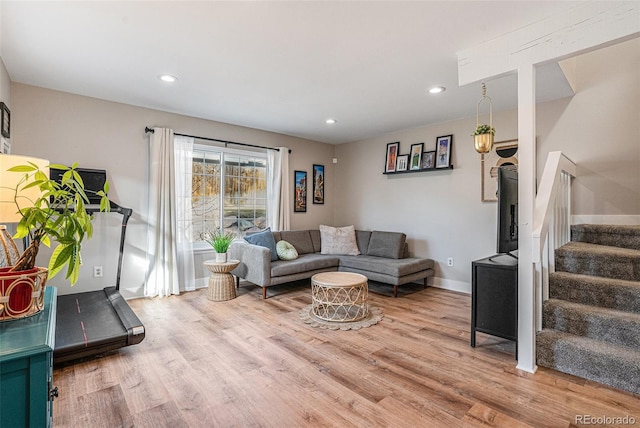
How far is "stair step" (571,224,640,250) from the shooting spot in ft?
9.14

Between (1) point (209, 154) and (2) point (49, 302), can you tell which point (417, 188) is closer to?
(1) point (209, 154)

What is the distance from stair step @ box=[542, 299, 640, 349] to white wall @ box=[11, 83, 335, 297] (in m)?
4.28

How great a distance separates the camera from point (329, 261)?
4520 millimetres

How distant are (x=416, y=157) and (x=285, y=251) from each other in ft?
8.04

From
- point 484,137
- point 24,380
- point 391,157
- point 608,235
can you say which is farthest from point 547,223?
point 391,157

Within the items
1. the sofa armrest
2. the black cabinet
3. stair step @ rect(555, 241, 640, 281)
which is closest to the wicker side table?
the sofa armrest

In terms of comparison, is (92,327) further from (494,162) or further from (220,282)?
(494,162)

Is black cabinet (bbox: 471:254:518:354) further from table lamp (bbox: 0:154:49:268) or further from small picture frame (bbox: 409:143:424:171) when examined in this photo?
table lamp (bbox: 0:154:49:268)

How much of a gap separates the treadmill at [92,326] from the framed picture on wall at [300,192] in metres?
3.01

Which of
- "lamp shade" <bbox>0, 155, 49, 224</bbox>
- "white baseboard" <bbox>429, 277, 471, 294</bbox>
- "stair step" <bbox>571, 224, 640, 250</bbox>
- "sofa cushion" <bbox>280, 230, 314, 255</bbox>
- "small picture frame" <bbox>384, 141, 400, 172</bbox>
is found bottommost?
"white baseboard" <bbox>429, 277, 471, 294</bbox>

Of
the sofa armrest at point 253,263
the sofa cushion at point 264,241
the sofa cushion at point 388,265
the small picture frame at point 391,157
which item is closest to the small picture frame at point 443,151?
the small picture frame at point 391,157

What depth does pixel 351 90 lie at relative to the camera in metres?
3.27

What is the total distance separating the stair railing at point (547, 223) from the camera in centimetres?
216

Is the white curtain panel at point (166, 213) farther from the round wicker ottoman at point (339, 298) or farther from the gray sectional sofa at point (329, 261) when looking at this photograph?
the round wicker ottoman at point (339, 298)
